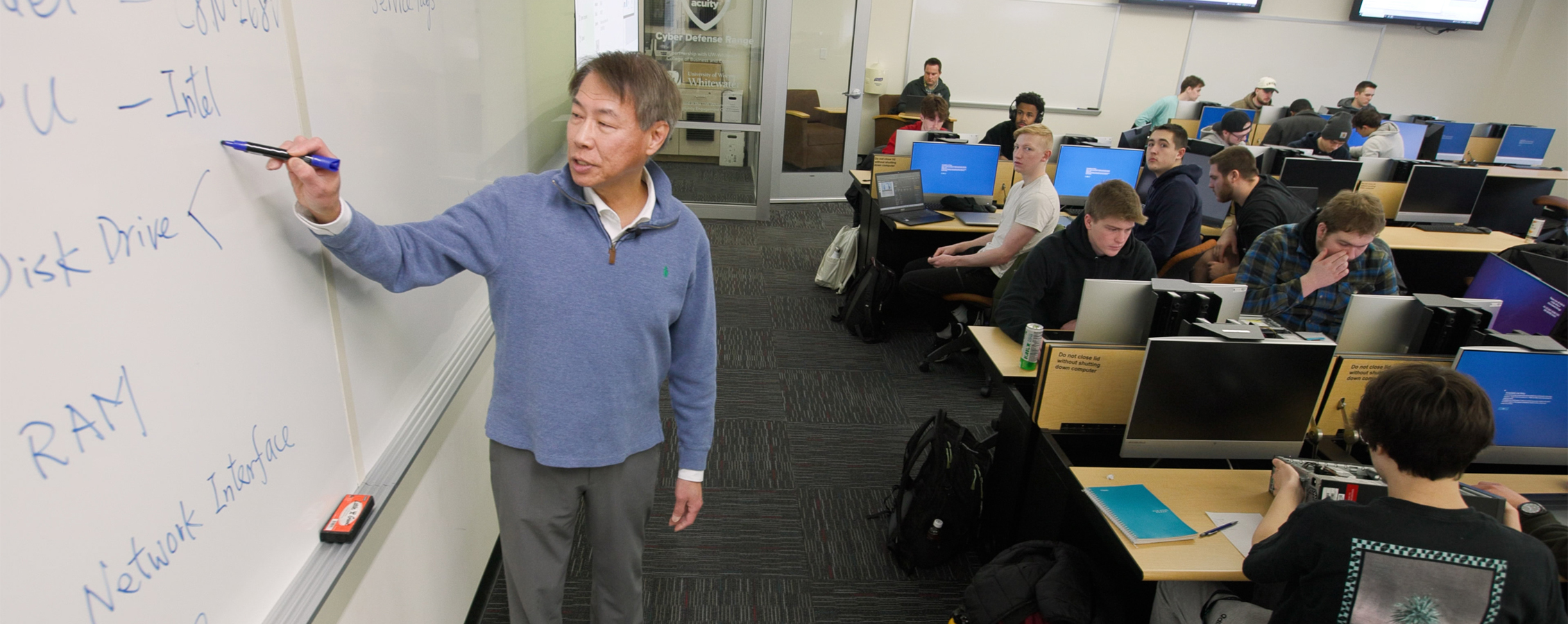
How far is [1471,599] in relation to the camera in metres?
1.29

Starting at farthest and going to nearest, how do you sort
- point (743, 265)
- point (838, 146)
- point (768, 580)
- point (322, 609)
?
point (838, 146), point (743, 265), point (768, 580), point (322, 609)

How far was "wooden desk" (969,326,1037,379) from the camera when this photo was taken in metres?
2.46

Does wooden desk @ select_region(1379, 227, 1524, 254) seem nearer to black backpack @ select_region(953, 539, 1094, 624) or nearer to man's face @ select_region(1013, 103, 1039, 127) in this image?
man's face @ select_region(1013, 103, 1039, 127)

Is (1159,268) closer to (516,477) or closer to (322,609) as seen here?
(516,477)

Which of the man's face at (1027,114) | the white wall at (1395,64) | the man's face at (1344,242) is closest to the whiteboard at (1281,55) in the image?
the white wall at (1395,64)

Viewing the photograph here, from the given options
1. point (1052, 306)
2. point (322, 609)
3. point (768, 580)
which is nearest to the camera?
point (322, 609)

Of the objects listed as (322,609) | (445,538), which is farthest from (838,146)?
(322,609)

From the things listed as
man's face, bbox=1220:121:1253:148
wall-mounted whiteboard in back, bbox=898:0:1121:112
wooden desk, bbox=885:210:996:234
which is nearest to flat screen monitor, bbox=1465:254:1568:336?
wooden desk, bbox=885:210:996:234

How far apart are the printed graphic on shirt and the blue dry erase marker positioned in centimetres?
169

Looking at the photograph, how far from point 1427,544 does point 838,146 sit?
625cm

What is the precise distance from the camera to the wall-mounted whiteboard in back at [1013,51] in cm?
799

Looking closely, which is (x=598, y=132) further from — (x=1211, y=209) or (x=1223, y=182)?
(x=1211, y=209)

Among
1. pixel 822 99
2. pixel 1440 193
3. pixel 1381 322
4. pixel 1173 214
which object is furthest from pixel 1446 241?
pixel 822 99

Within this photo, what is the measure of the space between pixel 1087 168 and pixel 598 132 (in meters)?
4.00
